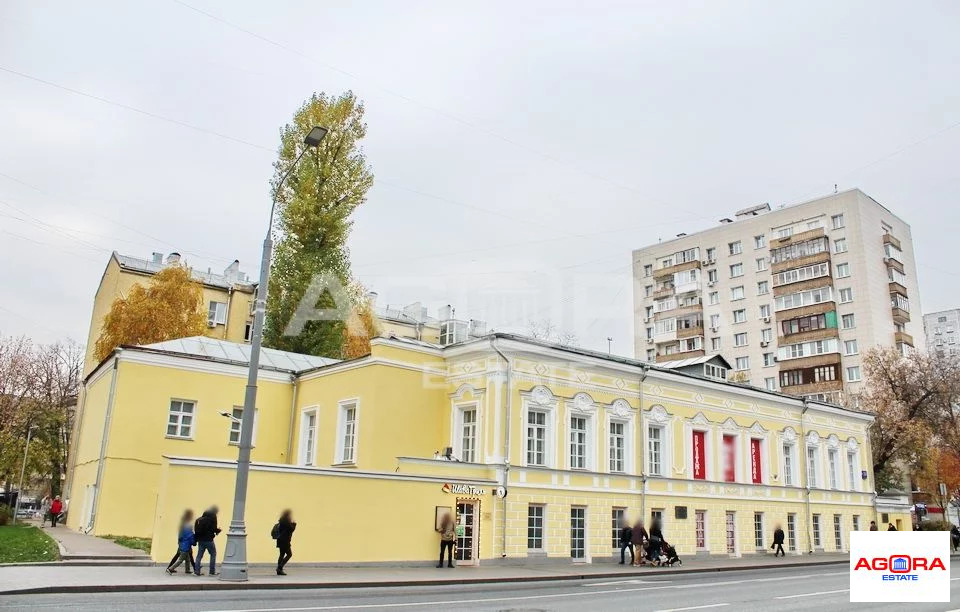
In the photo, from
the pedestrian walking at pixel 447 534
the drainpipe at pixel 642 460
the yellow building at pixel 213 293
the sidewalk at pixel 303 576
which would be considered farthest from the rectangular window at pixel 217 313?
the pedestrian walking at pixel 447 534

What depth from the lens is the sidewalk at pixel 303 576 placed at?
13.6m

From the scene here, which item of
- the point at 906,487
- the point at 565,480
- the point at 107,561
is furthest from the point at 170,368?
the point at 906,487

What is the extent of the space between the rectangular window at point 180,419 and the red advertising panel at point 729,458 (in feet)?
70.7

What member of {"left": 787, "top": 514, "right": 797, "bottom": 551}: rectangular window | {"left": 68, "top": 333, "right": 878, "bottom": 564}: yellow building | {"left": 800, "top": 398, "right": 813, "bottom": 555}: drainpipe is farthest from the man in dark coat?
{"left": 800, "top": 398, "right": 813, "bottom": 555}: drainpipe

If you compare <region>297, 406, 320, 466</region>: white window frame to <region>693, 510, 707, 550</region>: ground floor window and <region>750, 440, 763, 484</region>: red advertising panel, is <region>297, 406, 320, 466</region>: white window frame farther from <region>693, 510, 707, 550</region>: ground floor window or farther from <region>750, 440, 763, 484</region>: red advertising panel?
<region>750, 440, 763, 484</region>: red advertising panel

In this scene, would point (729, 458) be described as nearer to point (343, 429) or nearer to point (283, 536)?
point (343, 429)

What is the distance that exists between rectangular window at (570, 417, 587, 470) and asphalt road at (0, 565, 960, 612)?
683 centimetres

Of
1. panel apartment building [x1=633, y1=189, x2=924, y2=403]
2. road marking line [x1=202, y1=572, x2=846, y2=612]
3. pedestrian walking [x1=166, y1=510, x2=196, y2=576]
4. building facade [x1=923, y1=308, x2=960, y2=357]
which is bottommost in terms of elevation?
road marking line [x1=202, y1=572, x2=846, y2=612]

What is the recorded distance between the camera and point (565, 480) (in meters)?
25.4

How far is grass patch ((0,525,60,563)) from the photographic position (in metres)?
17.4

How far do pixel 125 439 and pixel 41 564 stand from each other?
10.4 m

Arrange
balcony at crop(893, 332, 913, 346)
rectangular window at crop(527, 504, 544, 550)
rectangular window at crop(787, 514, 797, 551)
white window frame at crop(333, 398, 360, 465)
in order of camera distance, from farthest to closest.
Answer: balcony at crop(893, 332, 913, 346)
rectangular window at crop(787, 514, 797, 551)
white window frame at crop(333, 398, 360, 465)
rectangular window at crop(527, 504, 544, 550)

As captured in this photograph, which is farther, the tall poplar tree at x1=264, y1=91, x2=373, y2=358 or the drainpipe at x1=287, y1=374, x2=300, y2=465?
the tall poplar tree at x1=264, y1=91, x2=373, y2=358

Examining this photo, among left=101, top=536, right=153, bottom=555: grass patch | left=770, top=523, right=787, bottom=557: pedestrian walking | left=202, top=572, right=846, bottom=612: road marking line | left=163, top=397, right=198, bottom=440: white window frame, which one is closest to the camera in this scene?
left=202, top=572, right=846, bottom=612: road marking line
